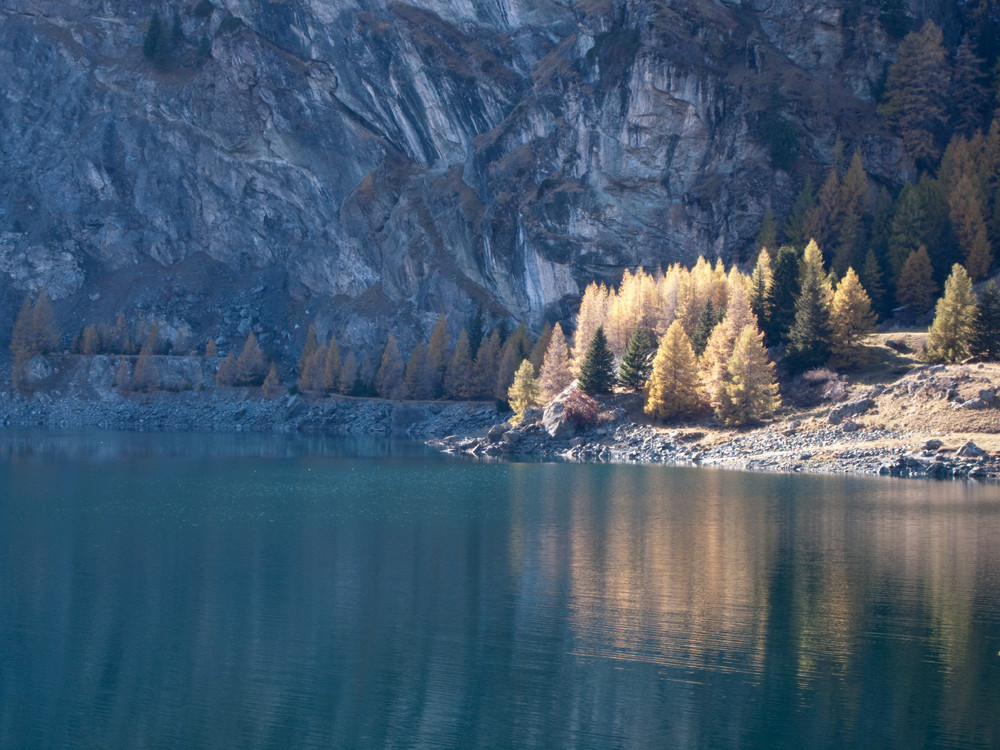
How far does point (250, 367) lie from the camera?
116m

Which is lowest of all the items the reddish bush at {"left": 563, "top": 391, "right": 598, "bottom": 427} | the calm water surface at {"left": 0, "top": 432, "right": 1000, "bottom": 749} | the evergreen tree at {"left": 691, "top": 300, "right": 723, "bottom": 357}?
the calm water surface at {"left": 0, "top": 432, "right": 1000, "bottom": 749}

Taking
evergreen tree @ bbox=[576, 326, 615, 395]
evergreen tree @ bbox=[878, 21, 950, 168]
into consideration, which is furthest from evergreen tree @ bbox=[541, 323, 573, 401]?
evergreen tree @ bbox=[878, 21, 950, 168]

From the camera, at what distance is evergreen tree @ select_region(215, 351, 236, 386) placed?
4596 inches

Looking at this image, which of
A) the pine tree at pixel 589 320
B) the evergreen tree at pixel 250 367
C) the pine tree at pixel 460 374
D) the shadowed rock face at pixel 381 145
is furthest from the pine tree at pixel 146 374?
the pine tree at pixel 589 320

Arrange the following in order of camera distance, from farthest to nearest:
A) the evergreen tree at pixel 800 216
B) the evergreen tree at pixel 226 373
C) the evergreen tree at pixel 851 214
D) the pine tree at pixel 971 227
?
the evergreen tree at pixel 226 373, the evergreen tree at pixel 800 216, the evergreen tree at pixel 851 214, the pine tree at pixel 971 227

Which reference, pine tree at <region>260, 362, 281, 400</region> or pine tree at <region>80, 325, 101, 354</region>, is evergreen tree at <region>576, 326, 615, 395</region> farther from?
pine tree at <region>80, 325, 101, 354</region>

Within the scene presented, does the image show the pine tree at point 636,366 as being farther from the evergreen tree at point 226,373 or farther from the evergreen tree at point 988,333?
the evergreen tree at point 226,373

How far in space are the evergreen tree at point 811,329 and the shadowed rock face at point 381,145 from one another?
36.3 metres

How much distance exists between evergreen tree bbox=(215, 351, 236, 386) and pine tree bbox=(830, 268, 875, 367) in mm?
76904

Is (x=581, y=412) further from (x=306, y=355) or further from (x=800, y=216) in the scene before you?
(x=306, y=355)

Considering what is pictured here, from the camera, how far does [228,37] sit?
460 ft

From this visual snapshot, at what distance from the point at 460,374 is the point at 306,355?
25.6 metres

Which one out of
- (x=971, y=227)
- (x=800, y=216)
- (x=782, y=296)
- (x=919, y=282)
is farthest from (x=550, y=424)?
(x=971, y=227)

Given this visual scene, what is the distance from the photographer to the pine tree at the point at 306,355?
11231 cm
